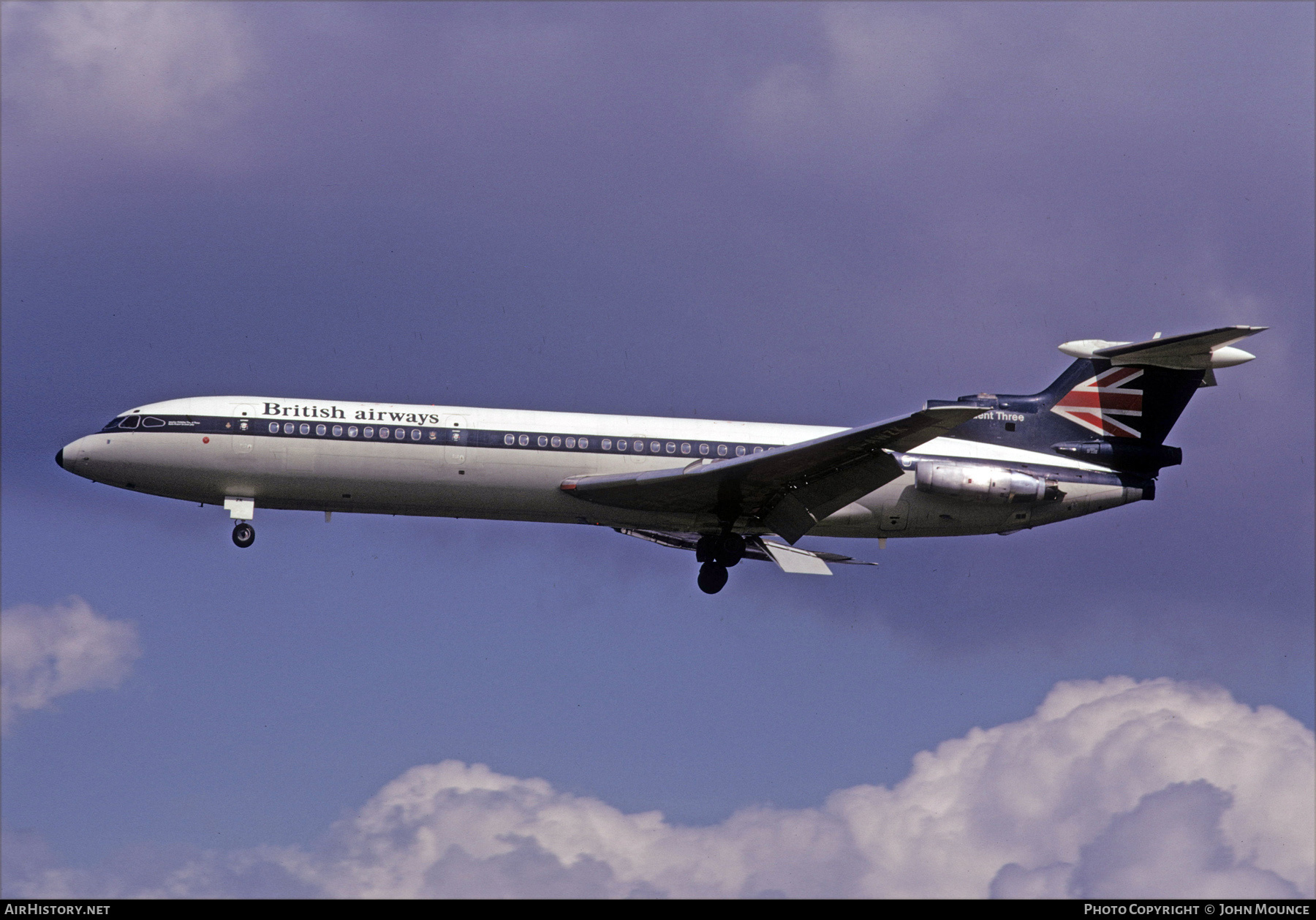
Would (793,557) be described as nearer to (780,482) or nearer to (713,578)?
(713,578)

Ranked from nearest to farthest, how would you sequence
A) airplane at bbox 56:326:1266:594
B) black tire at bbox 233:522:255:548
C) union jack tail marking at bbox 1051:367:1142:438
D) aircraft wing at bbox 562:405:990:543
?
aircraft wing at bbox 562:405:990:543, airplane at bbox 56:326:1266:594, black tire at bbox 233:522:255:548, union jack tail marking at bbox 1051:367:1142:438

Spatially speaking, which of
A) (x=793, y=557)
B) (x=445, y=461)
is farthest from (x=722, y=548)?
(x=445, y=461)

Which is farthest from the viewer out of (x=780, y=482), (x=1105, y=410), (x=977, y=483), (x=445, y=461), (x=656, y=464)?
(x=1105, y=410)

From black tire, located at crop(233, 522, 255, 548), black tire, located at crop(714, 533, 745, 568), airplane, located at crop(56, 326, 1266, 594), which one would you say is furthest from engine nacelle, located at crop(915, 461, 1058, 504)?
black tire, located at crop(233, 522, 255, 548)

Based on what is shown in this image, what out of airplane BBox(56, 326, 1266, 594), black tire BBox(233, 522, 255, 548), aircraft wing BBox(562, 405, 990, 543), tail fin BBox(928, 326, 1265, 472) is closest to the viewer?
aircraft wing BBox(562, 405, 990, 543)

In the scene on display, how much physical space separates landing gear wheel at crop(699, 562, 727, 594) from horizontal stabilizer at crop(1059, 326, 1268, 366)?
40.0 ft

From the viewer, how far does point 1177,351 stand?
133ft

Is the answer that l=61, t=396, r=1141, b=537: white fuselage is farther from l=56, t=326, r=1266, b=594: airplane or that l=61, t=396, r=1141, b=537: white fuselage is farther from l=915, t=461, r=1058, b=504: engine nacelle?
l=915, t=461, r=1058, b=504: engine nacelle

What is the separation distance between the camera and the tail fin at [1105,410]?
41.3 metres

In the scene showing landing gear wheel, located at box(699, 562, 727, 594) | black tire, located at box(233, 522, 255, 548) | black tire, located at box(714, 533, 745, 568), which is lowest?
landing gear wheel, located at box(699, 562, 727, 594)

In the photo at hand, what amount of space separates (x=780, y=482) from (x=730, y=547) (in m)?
4.29

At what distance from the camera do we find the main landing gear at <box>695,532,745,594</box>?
41969mm

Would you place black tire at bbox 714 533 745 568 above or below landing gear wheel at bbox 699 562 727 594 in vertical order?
above

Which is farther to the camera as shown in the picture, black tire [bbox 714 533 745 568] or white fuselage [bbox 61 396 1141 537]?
black tire [bbox 714 533 745 568]
